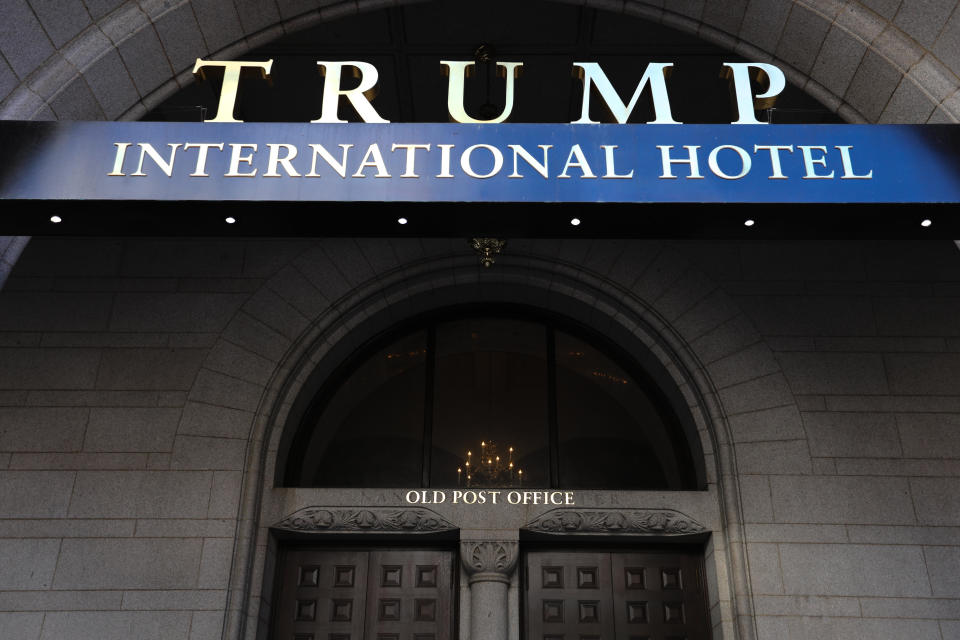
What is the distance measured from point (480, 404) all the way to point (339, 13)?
456 centimetres

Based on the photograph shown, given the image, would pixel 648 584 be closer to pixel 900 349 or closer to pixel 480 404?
pixel 480 404

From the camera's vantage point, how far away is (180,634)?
8062mm

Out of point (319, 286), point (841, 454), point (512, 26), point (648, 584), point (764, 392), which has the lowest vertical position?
point (648, 584)

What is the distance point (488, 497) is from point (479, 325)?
7.90ft

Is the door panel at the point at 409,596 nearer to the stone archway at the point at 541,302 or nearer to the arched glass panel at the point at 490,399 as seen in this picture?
the arched glass panel at the point at 490,399

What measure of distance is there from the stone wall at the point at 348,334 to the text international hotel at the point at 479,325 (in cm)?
4

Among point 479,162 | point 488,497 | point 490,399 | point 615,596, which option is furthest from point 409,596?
point 479,162

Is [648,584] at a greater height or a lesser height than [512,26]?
lesser

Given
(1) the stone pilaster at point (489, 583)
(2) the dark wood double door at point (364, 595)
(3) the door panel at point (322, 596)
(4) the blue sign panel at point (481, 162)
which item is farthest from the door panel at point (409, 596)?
(4) the blue sign panel at point (481, 162)

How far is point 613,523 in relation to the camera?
29.3ft

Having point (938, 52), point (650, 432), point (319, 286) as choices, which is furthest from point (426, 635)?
point (938, 52)

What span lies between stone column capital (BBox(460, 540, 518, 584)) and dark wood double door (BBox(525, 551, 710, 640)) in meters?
0.42

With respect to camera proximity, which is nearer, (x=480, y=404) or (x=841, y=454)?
(x=841, y=454)

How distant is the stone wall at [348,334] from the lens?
27.2 feet
